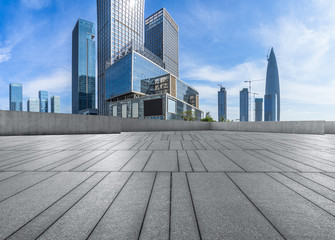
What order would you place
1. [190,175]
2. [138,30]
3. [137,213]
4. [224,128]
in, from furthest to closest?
[138,30] → [224,128] → [190,175] → [137,213]

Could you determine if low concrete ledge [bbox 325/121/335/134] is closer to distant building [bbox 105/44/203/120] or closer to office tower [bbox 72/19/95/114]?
distant building [bbox 105/44/203/120]

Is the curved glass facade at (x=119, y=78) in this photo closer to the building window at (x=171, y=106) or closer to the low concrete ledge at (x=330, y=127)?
the building window at (x=171, y=106)

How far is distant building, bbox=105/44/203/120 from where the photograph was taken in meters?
60.0

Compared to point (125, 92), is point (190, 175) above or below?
below

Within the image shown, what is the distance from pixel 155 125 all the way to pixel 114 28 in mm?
94029

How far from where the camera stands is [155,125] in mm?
17312

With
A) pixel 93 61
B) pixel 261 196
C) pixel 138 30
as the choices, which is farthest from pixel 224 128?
pixel 93 61

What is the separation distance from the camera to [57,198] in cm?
179

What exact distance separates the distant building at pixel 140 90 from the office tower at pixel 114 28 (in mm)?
17671

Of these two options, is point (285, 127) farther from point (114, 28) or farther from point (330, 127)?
point (114, 28)

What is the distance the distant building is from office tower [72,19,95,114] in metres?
67.0

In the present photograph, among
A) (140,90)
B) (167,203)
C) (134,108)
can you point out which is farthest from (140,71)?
(167,203)

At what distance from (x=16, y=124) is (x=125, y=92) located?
209 feet

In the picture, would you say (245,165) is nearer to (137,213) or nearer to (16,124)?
(137,213)
